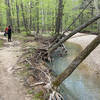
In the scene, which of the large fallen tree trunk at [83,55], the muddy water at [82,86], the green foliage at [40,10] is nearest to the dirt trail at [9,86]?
the large fallen tree trunk at [83,55]

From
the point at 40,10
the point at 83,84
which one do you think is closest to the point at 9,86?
the point at 83,84

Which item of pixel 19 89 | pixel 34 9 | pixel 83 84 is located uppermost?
pixel 34 9

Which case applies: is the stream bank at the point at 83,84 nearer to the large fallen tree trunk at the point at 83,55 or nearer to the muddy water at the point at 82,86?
the muddy water at the point at 82,86

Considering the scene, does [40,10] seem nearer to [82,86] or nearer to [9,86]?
[82,86]

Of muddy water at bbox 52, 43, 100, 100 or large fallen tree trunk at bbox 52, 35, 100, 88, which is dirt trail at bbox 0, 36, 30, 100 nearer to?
large fallen tree trunk at bbox 52, 35, 100, 88

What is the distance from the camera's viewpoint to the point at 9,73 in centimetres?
721

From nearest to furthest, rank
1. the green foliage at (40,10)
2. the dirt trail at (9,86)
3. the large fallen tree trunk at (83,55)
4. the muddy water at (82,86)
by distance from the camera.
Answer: the large fallen tree trunk at (83,55)
the dirt trail at (9,86)
the muddy water at (82,86)
the green foliage at (40,10)

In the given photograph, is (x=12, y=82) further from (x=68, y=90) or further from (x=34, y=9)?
(x=34, y=9)

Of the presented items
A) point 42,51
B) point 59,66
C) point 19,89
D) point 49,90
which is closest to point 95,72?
point 59,66

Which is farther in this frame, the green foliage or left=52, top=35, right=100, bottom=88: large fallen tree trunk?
the green foliage

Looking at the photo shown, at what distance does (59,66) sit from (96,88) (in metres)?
4.09

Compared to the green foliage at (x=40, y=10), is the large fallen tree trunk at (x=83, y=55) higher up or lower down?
lower down

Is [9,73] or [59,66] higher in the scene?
[9,73]

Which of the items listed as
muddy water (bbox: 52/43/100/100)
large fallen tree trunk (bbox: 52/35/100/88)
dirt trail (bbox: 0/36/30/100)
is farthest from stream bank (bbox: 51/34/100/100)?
dirt trail (bbox: 0/36/30/100)
